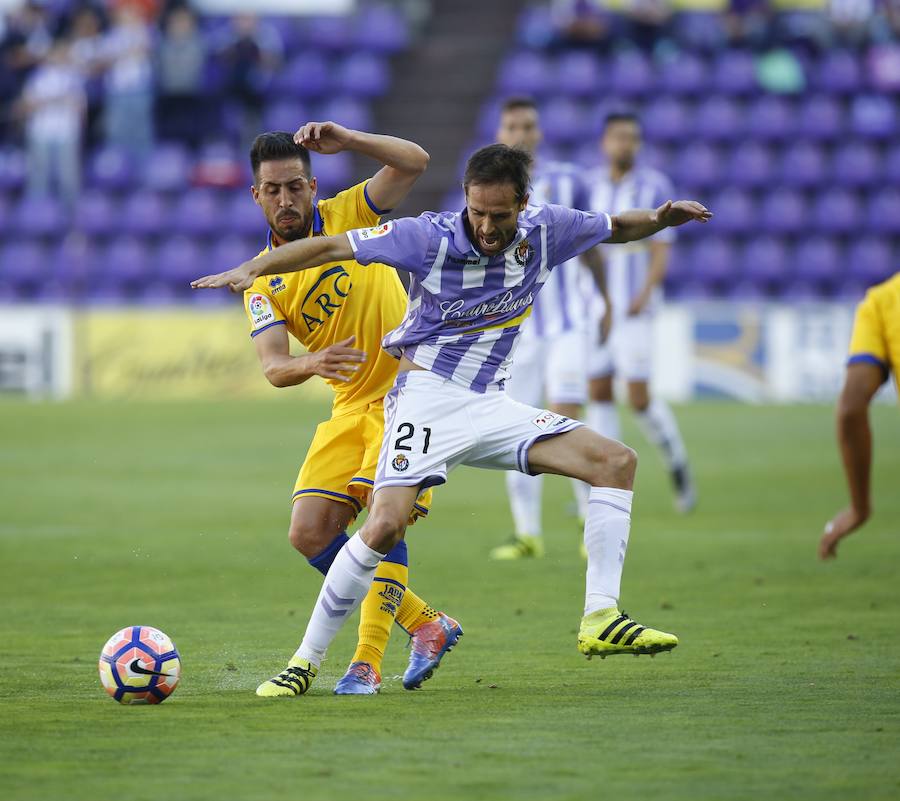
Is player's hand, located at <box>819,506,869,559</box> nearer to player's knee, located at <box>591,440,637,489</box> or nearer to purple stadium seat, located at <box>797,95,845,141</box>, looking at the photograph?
player's knee, located at <box>591,440,637,489</box>

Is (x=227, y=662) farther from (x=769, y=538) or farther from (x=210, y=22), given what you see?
(x=210, y=22)

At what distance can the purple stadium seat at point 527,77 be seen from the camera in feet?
80.0

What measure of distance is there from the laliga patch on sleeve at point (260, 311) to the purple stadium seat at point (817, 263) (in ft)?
57.0

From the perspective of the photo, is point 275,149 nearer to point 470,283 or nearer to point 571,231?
point 470,283

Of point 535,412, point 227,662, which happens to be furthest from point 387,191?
point 227,662

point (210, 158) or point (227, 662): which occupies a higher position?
point (210, 158)

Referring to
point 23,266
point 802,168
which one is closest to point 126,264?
point 23,266

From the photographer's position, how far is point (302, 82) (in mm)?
24656

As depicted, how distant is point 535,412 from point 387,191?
1.13m

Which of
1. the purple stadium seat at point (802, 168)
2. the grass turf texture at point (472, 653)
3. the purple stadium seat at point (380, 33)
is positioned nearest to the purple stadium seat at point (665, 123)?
the purple stadium seat at point (802, 168)

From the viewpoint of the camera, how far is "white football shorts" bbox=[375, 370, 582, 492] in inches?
235

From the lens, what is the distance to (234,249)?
74.2 feet

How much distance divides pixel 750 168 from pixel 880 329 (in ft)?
58.5

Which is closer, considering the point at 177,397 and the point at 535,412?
the point at 535,412
